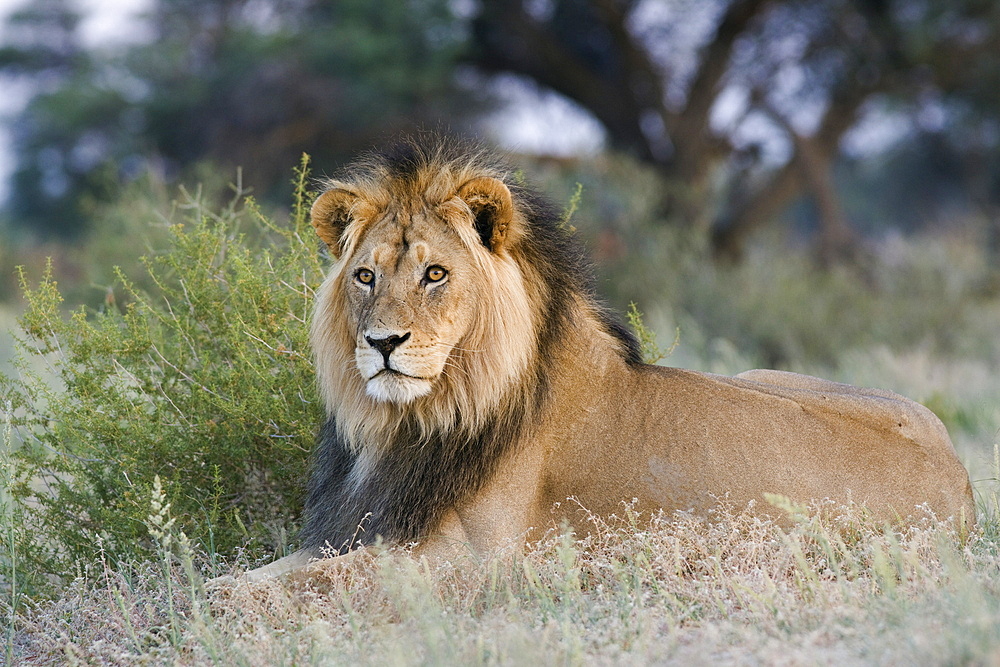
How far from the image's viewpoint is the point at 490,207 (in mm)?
4195

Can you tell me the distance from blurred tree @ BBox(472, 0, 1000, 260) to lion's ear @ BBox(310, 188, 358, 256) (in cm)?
1387

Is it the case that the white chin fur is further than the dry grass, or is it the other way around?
the white chin fur

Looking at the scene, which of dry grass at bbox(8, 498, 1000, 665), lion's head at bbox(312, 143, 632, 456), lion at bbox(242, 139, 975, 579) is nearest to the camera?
dry grass at bbox(8, 498, 1000, 665)

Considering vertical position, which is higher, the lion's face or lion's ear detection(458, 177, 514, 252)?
lion's ear detection(458, 177, 514, 252)

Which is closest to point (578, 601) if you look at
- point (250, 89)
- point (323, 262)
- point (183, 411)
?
point (183, 411)

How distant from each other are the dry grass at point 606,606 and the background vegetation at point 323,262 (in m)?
0.02

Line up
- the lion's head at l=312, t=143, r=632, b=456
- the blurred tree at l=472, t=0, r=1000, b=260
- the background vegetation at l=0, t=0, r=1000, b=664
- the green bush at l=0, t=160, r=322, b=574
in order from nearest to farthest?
the background vegetation at l=0, t=0, r=1000, b=664 → the lion's head at l=312, t=143, r=632, b=456 → the green bush at l=0, t=160, r=322, b=574 → the blurred tree at l=472, t=0, r=1000, b=260

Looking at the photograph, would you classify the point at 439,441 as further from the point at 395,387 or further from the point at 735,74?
the point at 735,74

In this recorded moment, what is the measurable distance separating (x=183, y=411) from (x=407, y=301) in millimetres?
1733

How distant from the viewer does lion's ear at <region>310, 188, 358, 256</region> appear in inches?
170

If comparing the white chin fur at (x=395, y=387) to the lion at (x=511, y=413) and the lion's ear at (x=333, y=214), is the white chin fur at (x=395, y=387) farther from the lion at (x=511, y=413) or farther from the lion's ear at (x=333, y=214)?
the lion's ear at (x=333, y=214)

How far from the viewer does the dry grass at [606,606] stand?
127 inches

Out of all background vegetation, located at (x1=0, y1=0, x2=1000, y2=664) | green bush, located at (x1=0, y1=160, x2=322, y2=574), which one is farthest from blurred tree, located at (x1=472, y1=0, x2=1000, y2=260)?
green bush, located at (x1=0, y1=160, x2=322, y2=574)

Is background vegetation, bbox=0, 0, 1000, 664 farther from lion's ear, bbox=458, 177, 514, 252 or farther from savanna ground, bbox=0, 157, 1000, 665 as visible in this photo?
lion's ear, bbox=458, 177, 514, 252
